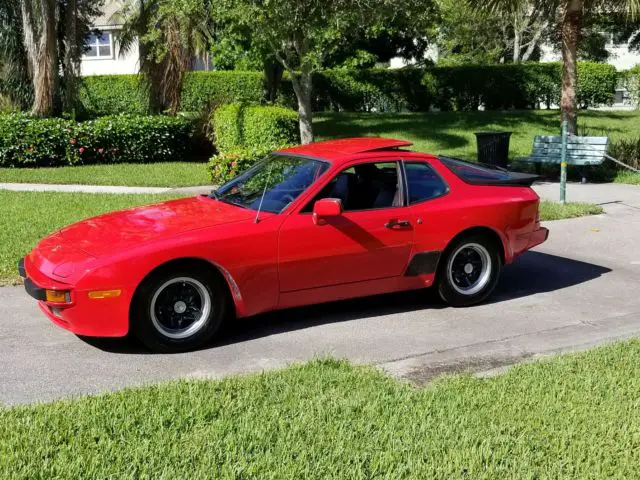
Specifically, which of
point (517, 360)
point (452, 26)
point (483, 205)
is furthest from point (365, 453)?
point (452, 26)

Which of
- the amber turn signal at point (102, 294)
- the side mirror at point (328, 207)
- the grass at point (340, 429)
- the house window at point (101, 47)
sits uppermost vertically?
the house window at point (101, 47)

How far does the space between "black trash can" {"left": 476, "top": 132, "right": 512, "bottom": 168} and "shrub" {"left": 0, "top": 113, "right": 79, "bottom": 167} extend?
29.2 ft

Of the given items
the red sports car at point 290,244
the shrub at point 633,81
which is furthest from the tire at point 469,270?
the shrub at point 633,81

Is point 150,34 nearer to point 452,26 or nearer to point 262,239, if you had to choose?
point 262,239

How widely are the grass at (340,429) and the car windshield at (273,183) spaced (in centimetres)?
164

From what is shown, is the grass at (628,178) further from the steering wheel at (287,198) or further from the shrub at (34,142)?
the shrub at (34,142)

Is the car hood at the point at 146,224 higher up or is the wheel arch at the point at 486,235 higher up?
the car hood at the point at 146,224

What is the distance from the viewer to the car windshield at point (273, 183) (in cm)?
612

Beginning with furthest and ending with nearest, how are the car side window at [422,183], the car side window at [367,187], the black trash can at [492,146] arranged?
1. the black trash can at [492,146]
2. the car side window at [422,183]
3. the car side window at [367,187]

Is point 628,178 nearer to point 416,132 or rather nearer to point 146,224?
point 416,132

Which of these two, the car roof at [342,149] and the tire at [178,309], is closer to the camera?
the tire at [178,309]

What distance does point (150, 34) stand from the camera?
18.4 meters

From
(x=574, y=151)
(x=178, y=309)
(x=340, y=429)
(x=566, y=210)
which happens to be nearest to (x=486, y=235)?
(x=178, y=309)

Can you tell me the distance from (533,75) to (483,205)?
22.3 metres
